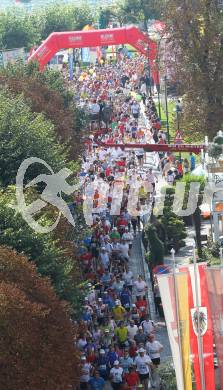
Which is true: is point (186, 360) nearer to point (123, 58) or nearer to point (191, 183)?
point (191, 183)

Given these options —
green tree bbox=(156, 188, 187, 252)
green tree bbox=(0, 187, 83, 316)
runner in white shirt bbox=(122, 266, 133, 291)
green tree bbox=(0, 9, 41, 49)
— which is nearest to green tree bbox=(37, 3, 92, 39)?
green tree bbox=(0, 9, 41, 49)

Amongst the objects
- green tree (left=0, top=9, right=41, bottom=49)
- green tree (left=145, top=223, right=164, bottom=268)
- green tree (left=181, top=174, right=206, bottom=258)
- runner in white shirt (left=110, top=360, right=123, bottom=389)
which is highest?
green tree (left=0, top=9, right=41, bottom=49)

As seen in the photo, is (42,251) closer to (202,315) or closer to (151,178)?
(202,315)

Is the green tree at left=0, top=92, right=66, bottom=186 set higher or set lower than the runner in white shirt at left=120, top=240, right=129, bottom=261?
higher

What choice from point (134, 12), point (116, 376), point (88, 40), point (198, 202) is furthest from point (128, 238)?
point (134, 12)

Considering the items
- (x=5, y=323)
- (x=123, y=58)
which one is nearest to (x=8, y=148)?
(x=5, y=323)

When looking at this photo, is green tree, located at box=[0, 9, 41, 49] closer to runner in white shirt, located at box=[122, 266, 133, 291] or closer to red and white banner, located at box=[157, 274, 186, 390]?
runner in white shirt, located at box=[122, 266, 133, 291]

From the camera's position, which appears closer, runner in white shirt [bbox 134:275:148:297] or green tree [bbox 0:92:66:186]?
runner in white shirt [bbox 134:275:148:297]
